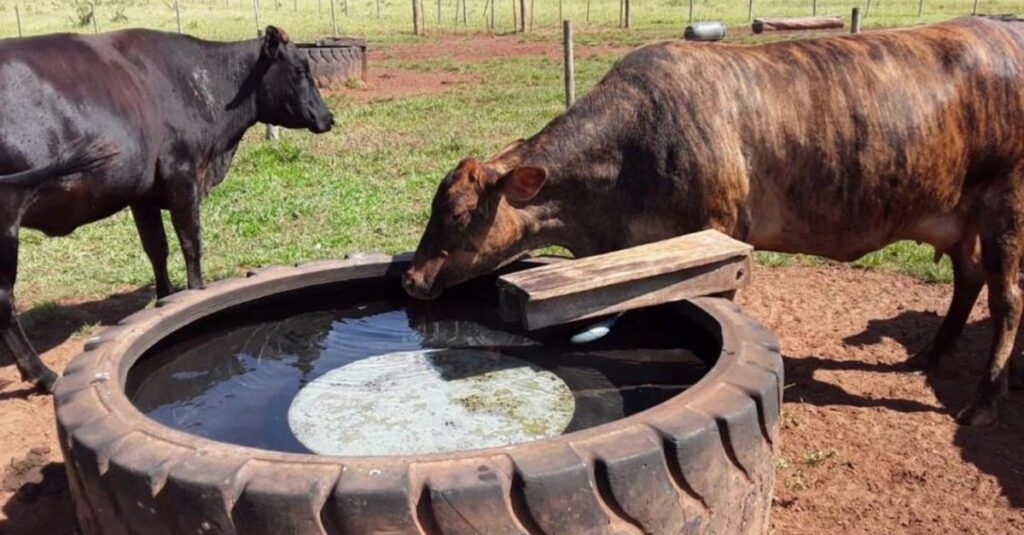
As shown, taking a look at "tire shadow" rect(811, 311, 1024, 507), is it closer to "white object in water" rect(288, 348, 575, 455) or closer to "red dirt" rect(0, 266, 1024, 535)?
"red dirt" rect(0, 266, 1024, 535)

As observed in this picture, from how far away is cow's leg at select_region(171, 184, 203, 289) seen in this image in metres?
6.17

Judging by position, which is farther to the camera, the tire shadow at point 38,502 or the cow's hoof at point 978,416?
the cow's hoof at point 978,416

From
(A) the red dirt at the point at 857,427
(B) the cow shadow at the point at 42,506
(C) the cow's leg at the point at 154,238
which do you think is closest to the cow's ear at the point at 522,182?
→ (A) the red dirt at the point at 857,427

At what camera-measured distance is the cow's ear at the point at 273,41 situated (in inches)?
271

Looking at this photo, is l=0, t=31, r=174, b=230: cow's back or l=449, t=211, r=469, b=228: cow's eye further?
l=0, t=31, r=174, b=230: cow's back

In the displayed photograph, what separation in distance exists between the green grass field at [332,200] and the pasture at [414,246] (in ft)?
0.08

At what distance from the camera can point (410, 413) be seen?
3490 millimetres

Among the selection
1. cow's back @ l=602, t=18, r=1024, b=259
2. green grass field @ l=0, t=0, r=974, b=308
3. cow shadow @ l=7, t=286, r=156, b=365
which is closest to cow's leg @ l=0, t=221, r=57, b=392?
cow shadow @ l=7, t=286, r=156, b=365

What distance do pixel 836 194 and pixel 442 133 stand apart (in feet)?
26.2

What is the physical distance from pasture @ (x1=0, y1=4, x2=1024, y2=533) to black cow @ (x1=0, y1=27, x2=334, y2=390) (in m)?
0.70

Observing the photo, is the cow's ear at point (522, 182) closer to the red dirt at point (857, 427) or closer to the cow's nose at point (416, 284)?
the cow's nose at point (416, 284)

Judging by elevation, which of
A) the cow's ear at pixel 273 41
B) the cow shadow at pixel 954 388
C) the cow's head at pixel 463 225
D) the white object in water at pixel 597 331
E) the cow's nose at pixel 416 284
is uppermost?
the cow's ear at pixel 273 41

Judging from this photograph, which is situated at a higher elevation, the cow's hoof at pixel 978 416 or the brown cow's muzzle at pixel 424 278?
the brown cow's muzzle at pixel 424 278

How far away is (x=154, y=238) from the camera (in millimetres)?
6430
